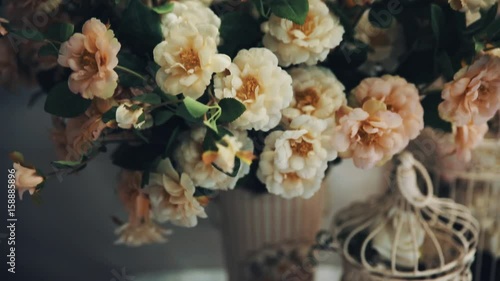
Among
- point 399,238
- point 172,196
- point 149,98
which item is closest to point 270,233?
point 399,238

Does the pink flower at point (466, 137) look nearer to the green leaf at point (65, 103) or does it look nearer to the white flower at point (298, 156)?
the white flower at point (298, 156)

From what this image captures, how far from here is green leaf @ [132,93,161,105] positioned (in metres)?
0.61

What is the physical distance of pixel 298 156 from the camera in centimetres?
66

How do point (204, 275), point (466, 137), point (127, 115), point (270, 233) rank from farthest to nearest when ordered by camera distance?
point (204, 275)
point (270, 233)
point (466, 137)
point (127, 115)

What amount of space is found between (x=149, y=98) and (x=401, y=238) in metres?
0.44

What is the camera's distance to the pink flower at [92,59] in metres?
0.61

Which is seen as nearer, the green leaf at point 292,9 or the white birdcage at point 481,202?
the green leaf at point 292,9

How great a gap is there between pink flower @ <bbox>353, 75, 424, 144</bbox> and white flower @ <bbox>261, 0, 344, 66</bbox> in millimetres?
67

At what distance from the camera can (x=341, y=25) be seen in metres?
0.68

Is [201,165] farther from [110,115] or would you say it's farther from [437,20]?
[437,20]

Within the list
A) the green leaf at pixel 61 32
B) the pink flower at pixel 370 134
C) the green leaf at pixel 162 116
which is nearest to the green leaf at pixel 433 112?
the pink flower at pixel 370 134

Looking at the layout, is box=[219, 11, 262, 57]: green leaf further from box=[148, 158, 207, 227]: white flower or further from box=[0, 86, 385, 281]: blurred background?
box=[0, 86, 385, 281]: blurred background

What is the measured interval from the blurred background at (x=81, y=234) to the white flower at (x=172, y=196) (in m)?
0.37

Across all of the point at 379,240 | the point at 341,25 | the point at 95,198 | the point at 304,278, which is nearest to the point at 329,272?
the point at 304,278
